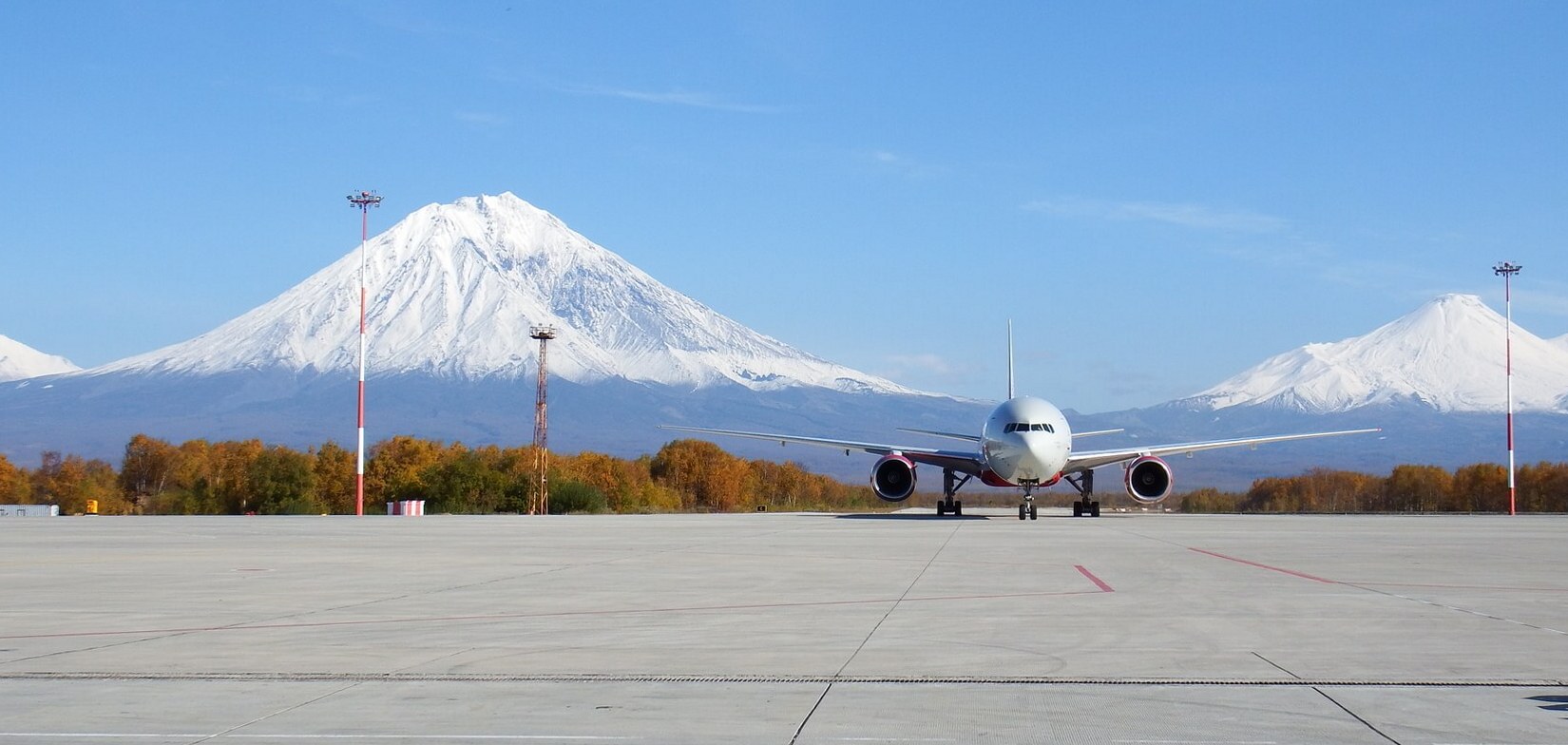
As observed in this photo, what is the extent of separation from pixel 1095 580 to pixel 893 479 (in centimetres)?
2798

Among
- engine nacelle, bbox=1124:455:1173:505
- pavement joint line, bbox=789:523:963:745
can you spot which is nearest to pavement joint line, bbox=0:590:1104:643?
pavement joint line, bbox=789:523:963:745

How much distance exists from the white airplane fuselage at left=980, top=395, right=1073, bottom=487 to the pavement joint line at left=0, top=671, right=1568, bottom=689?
30765mm

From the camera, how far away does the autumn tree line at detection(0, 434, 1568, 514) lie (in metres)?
78.2

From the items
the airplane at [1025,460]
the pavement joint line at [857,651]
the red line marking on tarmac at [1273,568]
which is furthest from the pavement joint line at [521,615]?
the airplane at [1025,460]

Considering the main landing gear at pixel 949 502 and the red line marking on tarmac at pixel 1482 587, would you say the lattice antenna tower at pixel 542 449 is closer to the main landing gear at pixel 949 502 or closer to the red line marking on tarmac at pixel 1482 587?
the main landing gear at pixel 949 502

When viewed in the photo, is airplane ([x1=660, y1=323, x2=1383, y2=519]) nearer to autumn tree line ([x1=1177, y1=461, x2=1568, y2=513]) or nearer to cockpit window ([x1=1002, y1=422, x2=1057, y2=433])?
cockpit window ([x1=1002, y1=422, x2=1057, y2=433])

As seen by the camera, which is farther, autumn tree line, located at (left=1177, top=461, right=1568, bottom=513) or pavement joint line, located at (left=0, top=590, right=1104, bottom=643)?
autumn tree line, located at (left=1177, top=461, right=1568, bottom=513)

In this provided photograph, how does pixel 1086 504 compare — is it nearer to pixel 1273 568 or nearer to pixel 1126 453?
pixel 1126 453

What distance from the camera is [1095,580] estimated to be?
18.2 meters

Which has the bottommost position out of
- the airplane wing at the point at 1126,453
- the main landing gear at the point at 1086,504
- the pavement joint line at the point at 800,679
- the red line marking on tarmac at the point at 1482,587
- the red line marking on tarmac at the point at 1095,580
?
the pavement joint line at the point at 800,679

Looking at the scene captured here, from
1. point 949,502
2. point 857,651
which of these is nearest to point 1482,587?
point 857,651

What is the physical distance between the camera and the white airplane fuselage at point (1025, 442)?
40562 mm

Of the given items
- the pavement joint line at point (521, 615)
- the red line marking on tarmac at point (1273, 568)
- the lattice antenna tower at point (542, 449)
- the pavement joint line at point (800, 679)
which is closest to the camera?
the pavement joint line at point (800, 679)

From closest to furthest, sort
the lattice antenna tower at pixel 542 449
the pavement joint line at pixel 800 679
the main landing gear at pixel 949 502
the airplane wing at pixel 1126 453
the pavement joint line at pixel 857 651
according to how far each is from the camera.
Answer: the pavement joint line at pixel 857 651 < the pavement joint line at pixel 800 679 < the airplane wing at pixel 1126 453 < the main landing gear at pixel 949 502 < the lattice antenna tower at pixel 542 449
